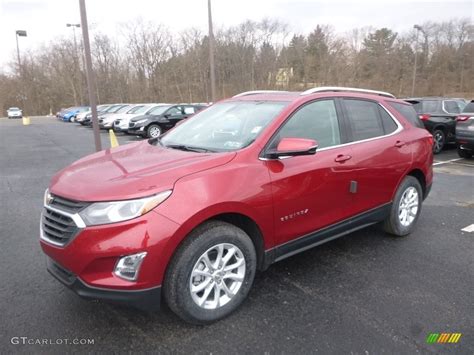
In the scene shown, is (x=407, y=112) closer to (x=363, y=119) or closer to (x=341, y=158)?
(x=363, y=119)

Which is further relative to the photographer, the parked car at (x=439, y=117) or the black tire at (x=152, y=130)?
the black tire at (x=152, y=130)

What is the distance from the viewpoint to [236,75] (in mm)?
50531

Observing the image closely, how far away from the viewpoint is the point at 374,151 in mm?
3715

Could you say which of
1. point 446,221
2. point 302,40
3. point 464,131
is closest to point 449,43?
point 302,40

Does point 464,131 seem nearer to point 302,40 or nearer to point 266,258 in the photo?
point 266,258

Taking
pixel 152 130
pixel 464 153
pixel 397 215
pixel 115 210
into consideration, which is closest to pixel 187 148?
pixel 115 210

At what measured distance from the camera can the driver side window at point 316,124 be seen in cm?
313

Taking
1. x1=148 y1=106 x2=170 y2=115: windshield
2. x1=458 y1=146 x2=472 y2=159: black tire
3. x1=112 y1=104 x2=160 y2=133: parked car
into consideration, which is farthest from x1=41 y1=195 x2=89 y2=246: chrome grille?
x1=112 y1=104 x2=160 y2=133: parked car

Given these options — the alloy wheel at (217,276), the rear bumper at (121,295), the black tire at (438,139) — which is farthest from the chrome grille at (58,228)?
the black tire at (438,139)

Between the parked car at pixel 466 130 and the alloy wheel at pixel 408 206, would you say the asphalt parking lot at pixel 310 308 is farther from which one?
the parked car at pixel 466 130

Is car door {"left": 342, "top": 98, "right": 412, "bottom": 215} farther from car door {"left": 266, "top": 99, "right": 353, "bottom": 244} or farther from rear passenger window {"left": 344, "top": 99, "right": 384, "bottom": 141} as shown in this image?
car door {"left": 266, "top": 99, "right": 353, "bottom": 244}

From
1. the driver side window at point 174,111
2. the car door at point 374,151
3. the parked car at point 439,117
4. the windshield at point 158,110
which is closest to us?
the car door at point 374,151

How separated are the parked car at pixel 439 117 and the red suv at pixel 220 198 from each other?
7781 millimetres

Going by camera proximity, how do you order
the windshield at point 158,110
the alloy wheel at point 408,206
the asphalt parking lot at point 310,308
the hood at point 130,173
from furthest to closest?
the windshield at point 158,110
the alloy wheel at point 408,206
the asphalt parking lot at point 310,308
the hood at point 130,173
